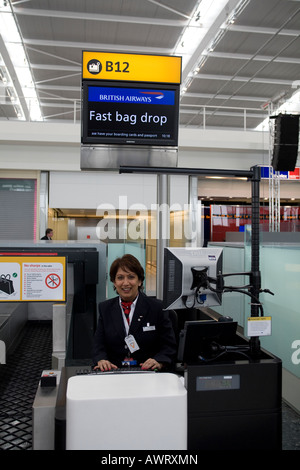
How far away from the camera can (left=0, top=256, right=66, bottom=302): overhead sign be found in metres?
3.49

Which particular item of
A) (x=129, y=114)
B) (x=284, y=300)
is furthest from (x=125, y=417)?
(x=284, y=300)

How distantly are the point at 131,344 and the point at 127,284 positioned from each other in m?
0.38

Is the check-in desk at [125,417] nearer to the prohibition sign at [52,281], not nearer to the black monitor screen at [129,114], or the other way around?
the prohibition sign at [52,281]

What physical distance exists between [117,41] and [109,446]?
34.1 feet

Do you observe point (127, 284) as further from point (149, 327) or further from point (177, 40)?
point (177, 40)

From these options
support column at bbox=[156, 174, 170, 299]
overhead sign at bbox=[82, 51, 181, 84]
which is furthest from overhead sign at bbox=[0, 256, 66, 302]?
overhead sign at bbox=[82, 51, 181, 84]

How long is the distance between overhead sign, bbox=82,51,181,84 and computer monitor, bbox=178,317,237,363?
2.51 metres

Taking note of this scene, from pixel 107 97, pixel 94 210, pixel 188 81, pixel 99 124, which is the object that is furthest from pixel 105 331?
pixel 188 81

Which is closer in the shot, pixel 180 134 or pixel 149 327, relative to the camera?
pixel 149 327

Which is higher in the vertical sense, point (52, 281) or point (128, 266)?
point (128, 266)

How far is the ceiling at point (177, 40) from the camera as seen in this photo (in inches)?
344

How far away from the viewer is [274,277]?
169 inches

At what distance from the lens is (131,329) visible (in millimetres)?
2594

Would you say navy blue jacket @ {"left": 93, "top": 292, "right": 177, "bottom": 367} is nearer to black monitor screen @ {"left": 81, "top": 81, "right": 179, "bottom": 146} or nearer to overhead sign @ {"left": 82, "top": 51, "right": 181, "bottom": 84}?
black monitor screen @ {"left": 81, "top": 81, "right": 179, "bottom": 146}
